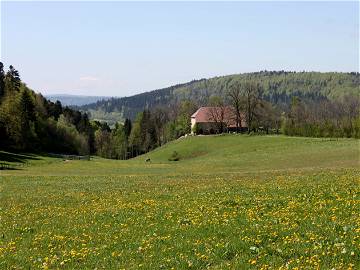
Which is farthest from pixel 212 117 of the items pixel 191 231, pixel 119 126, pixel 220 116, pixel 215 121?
pixel 191 231

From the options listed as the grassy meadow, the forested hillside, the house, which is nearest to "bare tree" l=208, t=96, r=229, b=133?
the house

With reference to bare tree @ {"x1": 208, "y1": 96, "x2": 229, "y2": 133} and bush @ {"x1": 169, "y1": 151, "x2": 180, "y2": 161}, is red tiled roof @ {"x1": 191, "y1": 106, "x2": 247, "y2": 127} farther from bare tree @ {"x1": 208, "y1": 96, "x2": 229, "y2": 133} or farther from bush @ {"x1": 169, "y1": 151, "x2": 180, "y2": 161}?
bush @ {"x1": 169, "y1": 151, "x2": 180, "y2": 161}

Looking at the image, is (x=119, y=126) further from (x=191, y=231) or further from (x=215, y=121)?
(x=191, y=231)

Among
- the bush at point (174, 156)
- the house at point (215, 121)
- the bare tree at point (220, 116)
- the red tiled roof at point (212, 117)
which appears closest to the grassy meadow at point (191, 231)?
the bush at point (174, 156)

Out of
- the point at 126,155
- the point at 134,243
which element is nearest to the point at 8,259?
the point at 134,243

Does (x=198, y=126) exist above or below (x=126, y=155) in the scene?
above

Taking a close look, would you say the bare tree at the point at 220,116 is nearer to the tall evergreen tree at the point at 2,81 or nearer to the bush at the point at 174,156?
the bush at the point at 174,156

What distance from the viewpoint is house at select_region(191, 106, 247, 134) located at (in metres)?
146

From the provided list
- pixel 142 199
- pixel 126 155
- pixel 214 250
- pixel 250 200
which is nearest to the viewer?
pixel 214 250

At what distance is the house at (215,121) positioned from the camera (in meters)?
146

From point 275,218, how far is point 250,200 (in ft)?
14.9

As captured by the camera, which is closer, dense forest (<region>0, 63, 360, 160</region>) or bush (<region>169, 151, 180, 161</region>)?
bush (<region>169, 151, 180, 161</region>)

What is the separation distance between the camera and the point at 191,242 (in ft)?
42.2

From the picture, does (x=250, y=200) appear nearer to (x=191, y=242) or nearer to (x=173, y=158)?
(x=191, y=242)
